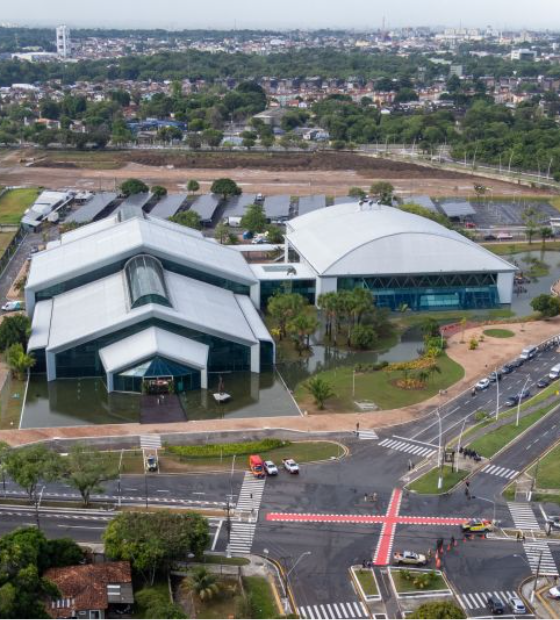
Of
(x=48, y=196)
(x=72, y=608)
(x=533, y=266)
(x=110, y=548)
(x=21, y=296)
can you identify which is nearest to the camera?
(x=72, y=608)

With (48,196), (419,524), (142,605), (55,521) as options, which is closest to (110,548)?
(142,605)

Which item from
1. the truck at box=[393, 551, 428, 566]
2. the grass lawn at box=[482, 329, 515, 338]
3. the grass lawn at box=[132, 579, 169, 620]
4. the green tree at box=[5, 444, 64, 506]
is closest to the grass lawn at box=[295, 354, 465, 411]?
the grass lawn at box=[482, 329, 515, 338]

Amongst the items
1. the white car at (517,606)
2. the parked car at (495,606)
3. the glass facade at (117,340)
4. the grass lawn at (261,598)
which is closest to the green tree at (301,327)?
the glass facade at (117,340)

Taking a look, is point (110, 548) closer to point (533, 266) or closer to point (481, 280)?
point (481, 280)

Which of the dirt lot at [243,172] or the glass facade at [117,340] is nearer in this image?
the glass facade at [117,340]

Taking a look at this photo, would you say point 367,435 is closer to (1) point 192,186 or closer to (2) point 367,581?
(2) point 367,581

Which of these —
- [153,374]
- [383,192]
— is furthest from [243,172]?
[153,374]

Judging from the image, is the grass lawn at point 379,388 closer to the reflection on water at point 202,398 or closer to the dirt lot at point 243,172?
the reflection on water at point 202,398
